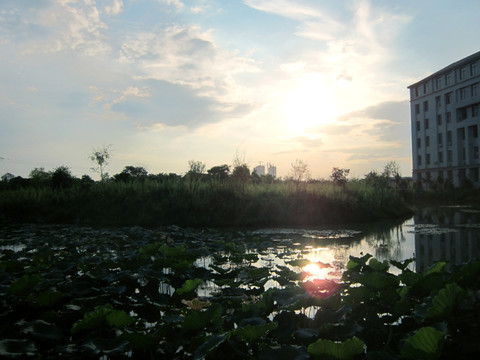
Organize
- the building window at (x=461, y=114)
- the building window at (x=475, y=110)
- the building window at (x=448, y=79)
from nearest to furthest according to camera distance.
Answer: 1. the building window at (x=475, y=110)
2. the building window at (x=461, y=114)
3. the building window at (x=448, y=79)

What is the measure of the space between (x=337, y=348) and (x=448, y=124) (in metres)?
43.3

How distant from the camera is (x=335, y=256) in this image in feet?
16.4

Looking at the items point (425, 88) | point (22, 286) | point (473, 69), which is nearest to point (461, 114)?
point (473, 69)

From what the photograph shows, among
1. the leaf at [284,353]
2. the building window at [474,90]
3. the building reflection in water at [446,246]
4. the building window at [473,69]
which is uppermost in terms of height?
the building window at [473,69]

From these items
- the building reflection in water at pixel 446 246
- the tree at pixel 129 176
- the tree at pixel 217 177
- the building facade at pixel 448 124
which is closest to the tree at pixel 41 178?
the tree at pixel 129 176

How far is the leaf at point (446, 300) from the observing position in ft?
5.21

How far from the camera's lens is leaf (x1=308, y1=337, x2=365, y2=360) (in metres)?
1.33

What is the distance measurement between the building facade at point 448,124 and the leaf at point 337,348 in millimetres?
35337

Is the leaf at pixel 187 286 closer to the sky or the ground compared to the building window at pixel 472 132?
closer to the ground

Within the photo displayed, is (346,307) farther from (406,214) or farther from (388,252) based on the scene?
(406,214)

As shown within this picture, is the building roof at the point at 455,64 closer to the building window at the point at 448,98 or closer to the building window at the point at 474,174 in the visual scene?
the building window at the point at 448,98

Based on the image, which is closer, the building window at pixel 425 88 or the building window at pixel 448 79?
the building window at pixel 448 79

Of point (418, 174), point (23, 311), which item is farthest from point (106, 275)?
point (418, 174)

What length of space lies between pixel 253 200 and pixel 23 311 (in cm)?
940
